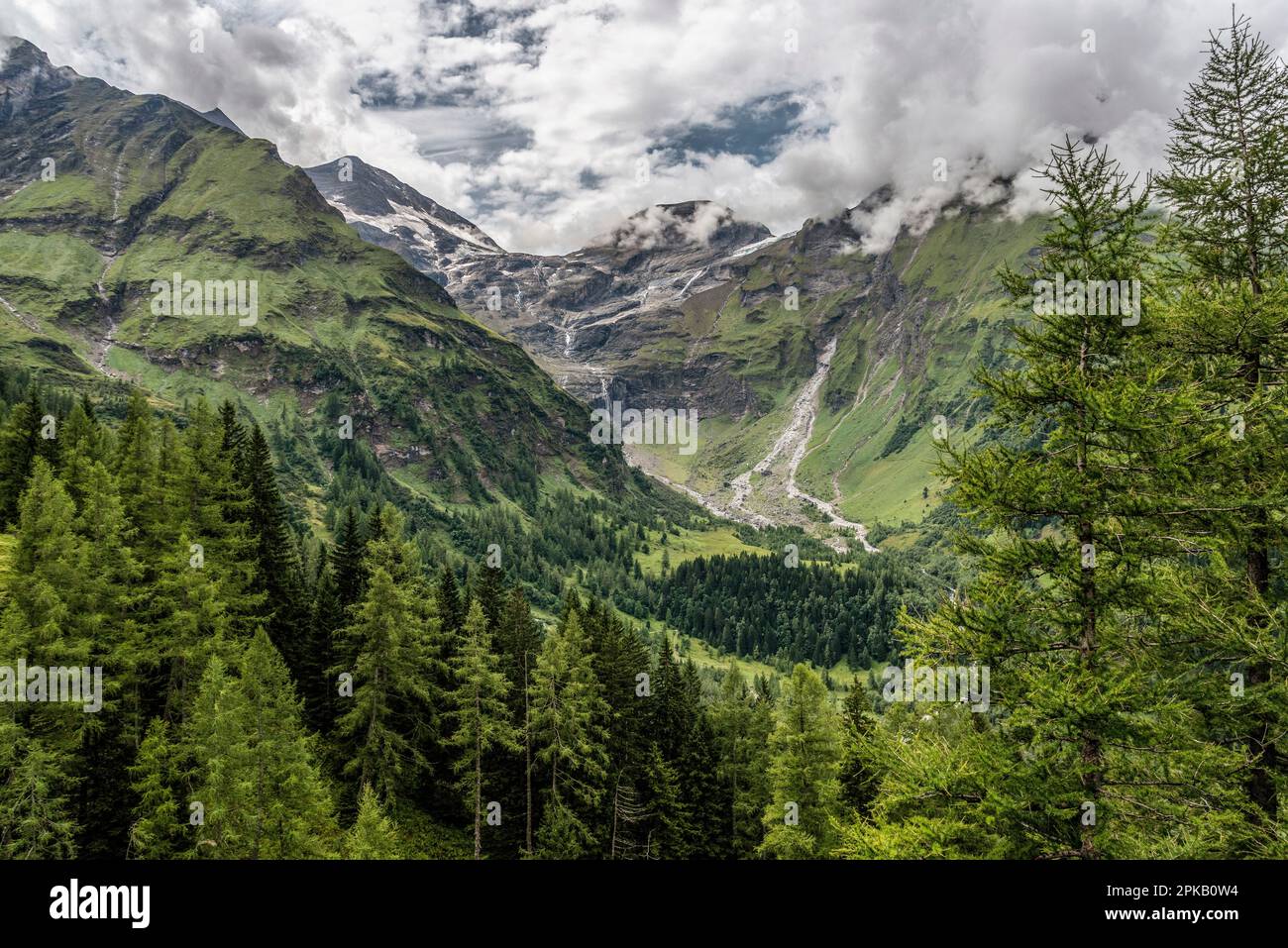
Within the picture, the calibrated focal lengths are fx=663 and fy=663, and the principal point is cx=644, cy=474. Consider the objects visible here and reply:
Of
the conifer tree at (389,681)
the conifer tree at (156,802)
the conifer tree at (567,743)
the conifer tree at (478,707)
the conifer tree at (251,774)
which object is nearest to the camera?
the conifer tree at (156,802)

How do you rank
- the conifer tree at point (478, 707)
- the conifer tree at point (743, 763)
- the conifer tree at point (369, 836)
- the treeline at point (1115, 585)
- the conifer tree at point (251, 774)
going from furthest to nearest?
the conifer tree at point (743, 763)
the conifer tree at point (478, 707)
the conifer tree at point (369, 836)
the conifer tree at point (251, 774)
the treeline at point (1115, 585)

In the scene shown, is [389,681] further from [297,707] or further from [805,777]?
[805,777]

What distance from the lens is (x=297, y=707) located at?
1403 inches

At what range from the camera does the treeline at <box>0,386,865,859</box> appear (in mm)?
29688

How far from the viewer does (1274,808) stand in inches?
511

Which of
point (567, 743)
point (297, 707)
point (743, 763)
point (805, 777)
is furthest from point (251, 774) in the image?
point (743, 763)

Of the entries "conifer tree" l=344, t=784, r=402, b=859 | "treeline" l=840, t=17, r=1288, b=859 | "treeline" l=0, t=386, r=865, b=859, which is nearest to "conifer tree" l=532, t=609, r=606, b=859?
"treeline" l=0, t=386, r=865, b=859

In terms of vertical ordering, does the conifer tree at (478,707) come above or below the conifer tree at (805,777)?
above

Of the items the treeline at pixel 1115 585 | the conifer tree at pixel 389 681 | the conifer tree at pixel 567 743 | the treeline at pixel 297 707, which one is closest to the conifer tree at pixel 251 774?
the treeline at pixel 297 707

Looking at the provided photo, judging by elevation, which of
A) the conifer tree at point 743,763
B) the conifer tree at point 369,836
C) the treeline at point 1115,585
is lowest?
the conifer tree at point 743,763

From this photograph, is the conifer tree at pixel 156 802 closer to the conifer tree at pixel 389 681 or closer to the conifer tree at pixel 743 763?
the conifer tree at pixel 389 681

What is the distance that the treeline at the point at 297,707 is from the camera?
29688mm

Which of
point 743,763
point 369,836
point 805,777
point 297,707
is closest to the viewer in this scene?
point 369,836
